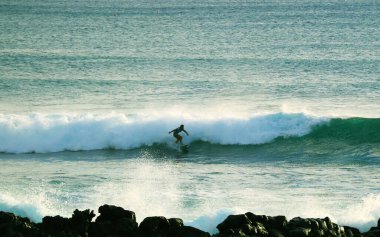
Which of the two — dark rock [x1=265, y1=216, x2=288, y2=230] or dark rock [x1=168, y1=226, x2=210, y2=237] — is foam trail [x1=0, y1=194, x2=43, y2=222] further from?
dark rock [x1=265, y1=216, x2=288, y2=230]

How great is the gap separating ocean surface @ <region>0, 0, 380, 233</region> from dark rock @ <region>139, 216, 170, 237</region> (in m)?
1.68

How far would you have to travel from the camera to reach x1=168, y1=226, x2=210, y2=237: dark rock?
15.3 m

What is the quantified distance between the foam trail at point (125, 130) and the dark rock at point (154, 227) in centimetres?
1218

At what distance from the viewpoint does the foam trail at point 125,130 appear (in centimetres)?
2817

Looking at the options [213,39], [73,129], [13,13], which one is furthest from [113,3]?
[73,129]

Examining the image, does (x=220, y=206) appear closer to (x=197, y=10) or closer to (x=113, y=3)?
(x=197, y=10)

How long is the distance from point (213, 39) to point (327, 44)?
23.5 ft

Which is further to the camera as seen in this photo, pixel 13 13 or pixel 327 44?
pixel 13 13

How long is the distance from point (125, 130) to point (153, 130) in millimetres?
923

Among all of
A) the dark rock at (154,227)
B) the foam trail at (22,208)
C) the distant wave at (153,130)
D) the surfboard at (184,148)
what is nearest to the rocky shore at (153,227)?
the dark rock at (154,227)

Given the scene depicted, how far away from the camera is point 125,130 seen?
2892 cm

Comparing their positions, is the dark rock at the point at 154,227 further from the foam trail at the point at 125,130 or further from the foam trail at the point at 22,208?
the foam trail at the point at 125,130

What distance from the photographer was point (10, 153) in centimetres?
2741

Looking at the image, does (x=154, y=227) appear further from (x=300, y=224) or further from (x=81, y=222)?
(x=300, y=224)
